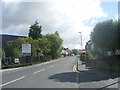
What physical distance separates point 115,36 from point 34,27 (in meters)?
84.9

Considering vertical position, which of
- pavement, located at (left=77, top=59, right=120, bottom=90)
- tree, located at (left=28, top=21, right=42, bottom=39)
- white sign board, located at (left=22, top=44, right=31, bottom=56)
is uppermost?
tree, located at (left=28, top=21, right=42, bottom=39)

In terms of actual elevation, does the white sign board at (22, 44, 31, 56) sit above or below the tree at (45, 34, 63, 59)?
below

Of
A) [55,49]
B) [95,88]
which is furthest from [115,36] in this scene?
[55,49]

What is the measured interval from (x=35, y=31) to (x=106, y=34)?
81.3 metres

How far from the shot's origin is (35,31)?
117 meters

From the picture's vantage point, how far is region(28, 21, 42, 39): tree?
11550 centimetres

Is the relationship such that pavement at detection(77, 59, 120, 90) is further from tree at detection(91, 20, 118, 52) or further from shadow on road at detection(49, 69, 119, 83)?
tree at detection(91, 20, 118, 52)

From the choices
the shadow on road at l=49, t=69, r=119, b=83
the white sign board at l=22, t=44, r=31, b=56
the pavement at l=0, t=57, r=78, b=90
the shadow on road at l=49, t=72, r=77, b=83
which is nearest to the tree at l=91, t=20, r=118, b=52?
the pavement at l=0, t=57, r=78, b=90

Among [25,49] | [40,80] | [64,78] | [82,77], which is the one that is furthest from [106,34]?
[25,49]

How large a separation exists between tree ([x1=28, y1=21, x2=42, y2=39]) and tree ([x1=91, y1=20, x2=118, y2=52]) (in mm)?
77057

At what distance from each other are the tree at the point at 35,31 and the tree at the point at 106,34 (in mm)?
77057

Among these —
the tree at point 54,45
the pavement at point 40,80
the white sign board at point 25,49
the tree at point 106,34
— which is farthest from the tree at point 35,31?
the pavement at point 40,80

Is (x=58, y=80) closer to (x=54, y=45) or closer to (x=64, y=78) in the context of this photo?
(x=64, y=78)

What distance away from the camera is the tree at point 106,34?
117 ft
